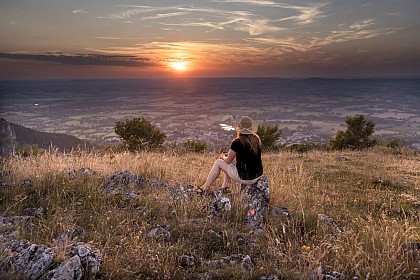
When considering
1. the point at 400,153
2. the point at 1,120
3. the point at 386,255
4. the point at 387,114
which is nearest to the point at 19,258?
the point at 386,255

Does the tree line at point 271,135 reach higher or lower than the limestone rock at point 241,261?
lower

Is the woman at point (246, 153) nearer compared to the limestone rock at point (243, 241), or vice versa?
the limestone rock at point (243, 241)

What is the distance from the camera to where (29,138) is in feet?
115

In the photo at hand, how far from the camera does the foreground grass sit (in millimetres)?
4848

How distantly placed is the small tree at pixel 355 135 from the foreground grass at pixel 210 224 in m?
21.0

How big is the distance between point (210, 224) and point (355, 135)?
29930mm

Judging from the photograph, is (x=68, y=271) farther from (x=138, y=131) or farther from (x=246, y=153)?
(x=138, y=131)

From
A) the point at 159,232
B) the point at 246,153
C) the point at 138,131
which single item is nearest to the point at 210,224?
the point at 159,232

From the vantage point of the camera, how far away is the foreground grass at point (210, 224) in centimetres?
485

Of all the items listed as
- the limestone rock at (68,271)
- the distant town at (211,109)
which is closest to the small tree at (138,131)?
the limestone rock at (68,271)

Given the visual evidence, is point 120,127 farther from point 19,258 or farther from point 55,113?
point 55,113

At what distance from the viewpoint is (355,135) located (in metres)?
33.0

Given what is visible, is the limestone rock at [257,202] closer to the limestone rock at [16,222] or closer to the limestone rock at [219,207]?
the limestone rock at [219,207]

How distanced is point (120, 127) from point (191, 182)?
20.5 metres
